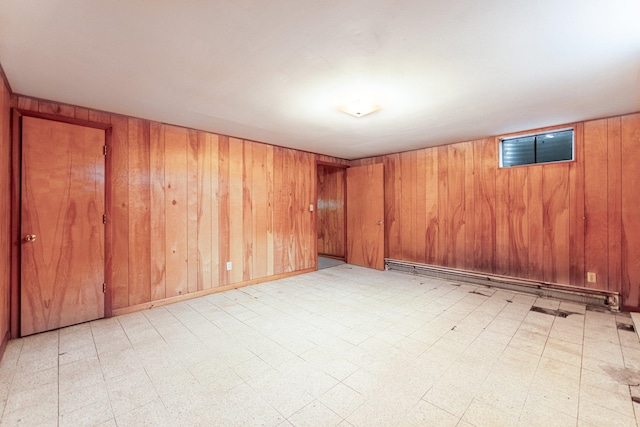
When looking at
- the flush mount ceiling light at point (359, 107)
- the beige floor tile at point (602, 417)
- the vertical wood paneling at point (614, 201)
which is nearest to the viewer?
the beige floor tile at point (602, 417)

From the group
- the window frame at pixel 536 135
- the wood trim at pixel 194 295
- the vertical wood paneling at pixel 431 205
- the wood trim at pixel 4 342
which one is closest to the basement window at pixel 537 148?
the window frame at pixel 536 135

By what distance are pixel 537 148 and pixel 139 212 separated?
5.41m

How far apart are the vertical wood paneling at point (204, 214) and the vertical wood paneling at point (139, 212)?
611mm

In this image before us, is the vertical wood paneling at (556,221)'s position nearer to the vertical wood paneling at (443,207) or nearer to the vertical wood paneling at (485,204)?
the vertical wood paneling at (485,204)

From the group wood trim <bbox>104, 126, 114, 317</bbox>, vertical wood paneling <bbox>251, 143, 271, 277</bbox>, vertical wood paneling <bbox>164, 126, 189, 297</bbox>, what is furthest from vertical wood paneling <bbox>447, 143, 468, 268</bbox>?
wood trim <bbox>104, 126, 114, 317</bbox>

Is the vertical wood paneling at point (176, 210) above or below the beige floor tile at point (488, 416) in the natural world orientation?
above

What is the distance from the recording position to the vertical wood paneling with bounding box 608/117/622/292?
319cm

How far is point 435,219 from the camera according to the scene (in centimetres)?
475

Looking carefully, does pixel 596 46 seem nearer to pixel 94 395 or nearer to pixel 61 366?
pixel 94 395

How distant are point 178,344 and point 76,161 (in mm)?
2184

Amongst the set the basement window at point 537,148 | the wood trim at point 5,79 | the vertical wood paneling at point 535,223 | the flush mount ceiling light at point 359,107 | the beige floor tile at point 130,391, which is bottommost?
the beige floor tile at point 130,391

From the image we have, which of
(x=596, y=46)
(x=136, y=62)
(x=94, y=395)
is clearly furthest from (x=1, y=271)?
(x=596, y=46)

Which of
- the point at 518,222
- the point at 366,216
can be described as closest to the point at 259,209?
the point at 366,216

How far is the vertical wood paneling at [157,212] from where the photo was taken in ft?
10.8
